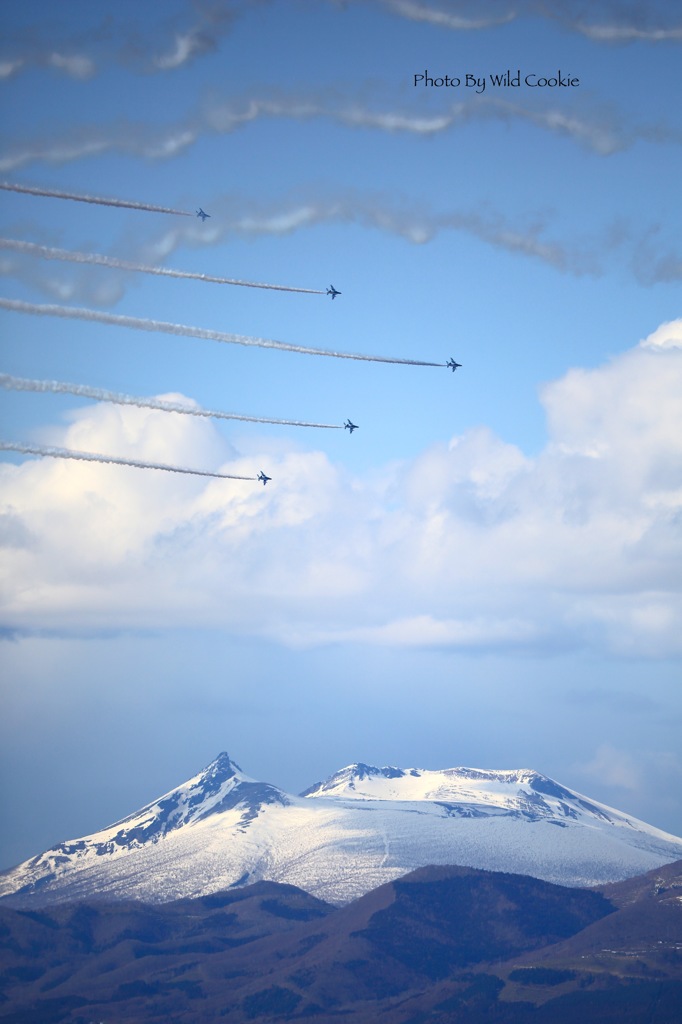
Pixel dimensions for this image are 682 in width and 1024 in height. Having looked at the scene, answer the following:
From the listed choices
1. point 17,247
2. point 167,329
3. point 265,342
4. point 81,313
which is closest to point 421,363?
point 265,342

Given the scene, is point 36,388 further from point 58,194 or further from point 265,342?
point 265,342

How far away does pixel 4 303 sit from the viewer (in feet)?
376

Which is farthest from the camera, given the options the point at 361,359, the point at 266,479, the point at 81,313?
the point at 266,479

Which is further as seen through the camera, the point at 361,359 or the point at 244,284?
the point at 361,359

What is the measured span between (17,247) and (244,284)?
89.7ft

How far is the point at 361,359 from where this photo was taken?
472ft

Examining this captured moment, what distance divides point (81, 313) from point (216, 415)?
18285 mm

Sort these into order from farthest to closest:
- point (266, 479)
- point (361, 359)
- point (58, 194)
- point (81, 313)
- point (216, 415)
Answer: point (266, 479), point (361, 359), point (216, 415), point (81, 313), point (58, 194)

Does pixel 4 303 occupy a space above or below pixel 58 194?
below

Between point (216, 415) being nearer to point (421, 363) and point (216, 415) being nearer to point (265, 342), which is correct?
point (265, 342)

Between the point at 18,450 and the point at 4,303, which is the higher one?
the point at 4,303

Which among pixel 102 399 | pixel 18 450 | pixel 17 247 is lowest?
pixel 18 450

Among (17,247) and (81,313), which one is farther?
(81,313)

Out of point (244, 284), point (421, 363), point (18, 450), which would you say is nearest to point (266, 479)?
point (421, 363)
